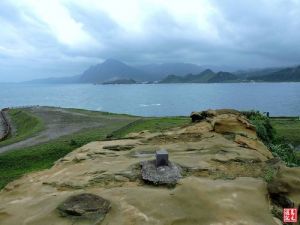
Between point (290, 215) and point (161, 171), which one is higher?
point (161, 171)

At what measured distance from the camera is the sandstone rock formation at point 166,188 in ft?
37.1

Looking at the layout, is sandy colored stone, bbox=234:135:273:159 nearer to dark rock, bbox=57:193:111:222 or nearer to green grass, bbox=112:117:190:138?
dark rock, bbox=57:193:111:222

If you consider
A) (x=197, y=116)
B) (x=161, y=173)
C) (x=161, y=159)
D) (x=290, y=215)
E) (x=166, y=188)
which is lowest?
(x=290, y=215)

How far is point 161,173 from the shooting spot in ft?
45.3

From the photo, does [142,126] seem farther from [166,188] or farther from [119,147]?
[166,188]

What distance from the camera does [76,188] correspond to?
45.6ft

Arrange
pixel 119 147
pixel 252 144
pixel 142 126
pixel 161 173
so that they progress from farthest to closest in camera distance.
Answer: pixel 142 126 < pixel 252 144 < pixel 119 147 < pixel 161 173

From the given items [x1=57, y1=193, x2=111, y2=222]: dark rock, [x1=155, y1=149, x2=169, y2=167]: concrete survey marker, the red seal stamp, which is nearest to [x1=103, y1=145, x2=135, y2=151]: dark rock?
[x1=155, y1=149, x2=169, y2=167]: concrete survey marker

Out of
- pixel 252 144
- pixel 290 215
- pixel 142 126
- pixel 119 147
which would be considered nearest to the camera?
pixel 290 215

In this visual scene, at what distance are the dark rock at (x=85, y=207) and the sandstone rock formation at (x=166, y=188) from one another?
7.5 inches

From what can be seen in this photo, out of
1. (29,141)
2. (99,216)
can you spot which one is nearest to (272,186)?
(99,216)

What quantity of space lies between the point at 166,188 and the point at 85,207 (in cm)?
275

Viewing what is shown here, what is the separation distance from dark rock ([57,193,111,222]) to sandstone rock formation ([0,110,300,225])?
0.63 ft

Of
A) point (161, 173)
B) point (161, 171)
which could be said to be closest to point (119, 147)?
point (161, 171)
